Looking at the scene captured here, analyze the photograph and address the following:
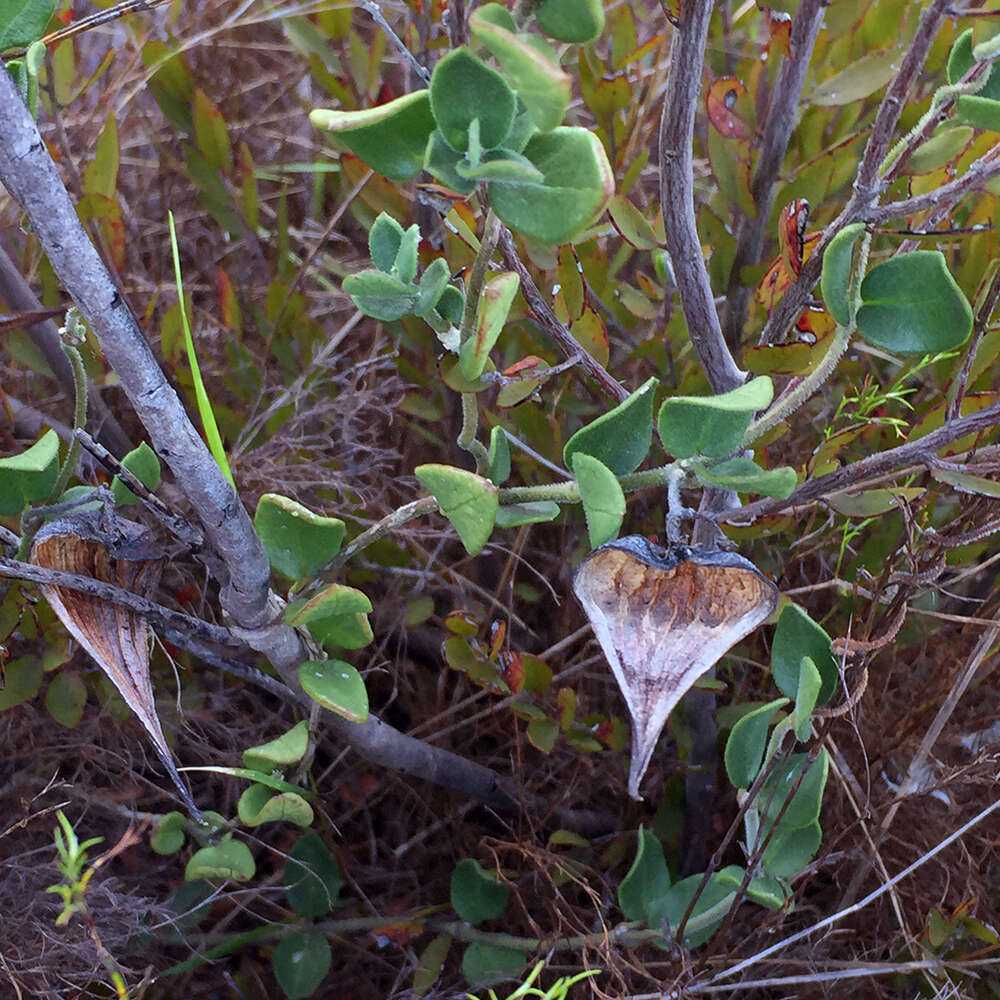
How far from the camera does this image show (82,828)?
97 cm

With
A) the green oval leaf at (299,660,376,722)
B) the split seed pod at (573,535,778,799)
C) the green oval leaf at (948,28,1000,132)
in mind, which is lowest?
the green oval leaf at (299,660,376,722)

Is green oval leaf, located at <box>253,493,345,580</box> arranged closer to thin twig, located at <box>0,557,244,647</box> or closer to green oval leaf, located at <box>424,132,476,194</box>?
thin twig, located at <box>0,557,244,647</box>

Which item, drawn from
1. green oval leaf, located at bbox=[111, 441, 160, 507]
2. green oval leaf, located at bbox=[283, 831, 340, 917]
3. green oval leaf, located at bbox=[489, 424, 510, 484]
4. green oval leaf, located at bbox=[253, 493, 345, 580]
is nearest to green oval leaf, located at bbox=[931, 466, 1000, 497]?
green oval leaf, located at bbox=[489, 424, 510, 484]

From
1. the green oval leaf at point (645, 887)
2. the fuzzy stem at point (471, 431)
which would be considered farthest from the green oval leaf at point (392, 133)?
the green oval leaf at point (645, 887)

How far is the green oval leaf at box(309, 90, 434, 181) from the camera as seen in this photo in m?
0.40

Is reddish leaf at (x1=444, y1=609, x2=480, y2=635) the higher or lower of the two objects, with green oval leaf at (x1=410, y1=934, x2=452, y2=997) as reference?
higher

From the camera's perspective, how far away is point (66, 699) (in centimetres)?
89

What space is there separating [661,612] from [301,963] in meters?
0.60

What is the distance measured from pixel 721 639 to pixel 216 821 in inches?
19.0

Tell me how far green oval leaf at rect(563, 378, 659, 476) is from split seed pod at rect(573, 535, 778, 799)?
6cm

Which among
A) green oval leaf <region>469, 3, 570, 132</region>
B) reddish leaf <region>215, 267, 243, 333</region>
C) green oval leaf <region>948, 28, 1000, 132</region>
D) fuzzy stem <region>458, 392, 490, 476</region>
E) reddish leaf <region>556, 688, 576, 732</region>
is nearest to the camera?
green oval leaf <region>469, 3, 570, 132</region>

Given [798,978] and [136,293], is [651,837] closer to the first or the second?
[798,978]

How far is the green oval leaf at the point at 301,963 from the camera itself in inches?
35.2

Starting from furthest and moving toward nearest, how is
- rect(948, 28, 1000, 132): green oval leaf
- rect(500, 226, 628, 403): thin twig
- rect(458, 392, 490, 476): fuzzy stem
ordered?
rect(500, 226, 628, 403): thin twig → rect(458, 392, 490, 476): fuzzy stem → rect(948, 28, 1000, 132): green oval leaf
